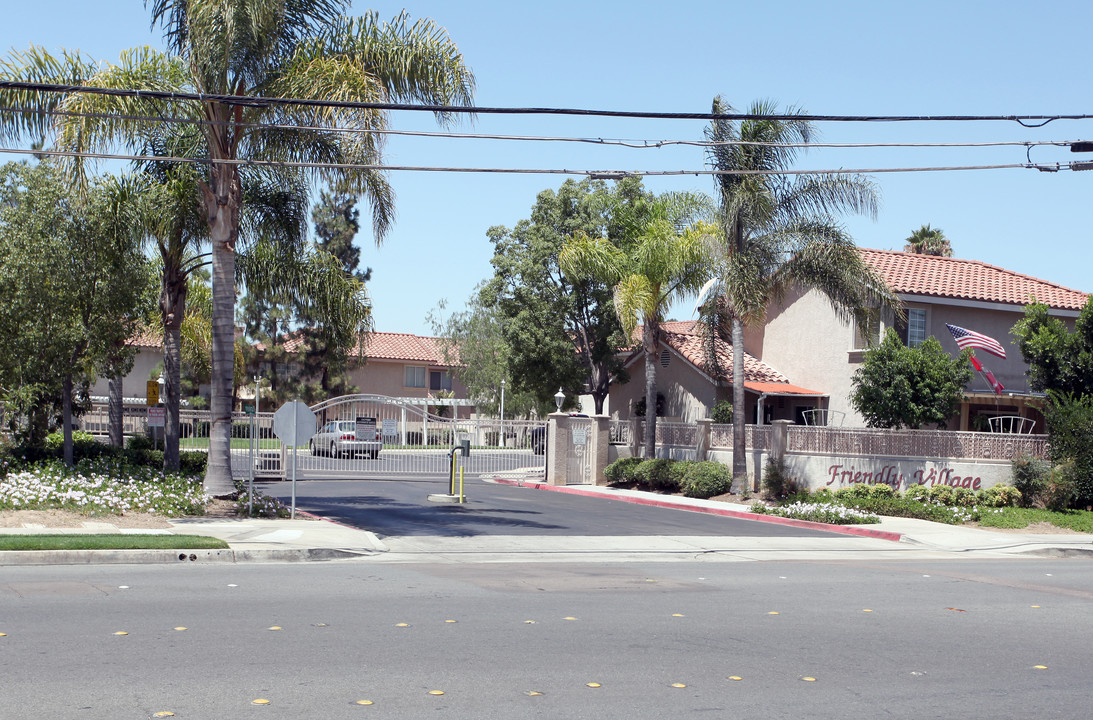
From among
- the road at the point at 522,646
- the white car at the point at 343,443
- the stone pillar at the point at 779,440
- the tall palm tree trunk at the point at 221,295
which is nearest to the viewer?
the road at the point at 522,646

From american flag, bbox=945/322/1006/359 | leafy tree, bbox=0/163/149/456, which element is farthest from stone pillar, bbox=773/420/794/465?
leafy tree, bbox=0/163/149/456

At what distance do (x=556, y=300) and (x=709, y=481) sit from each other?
37.1 ft

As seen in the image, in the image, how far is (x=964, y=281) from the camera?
3005cm

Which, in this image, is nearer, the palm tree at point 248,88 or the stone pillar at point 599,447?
the palm tree at point 248,88

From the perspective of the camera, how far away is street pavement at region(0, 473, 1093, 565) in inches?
551

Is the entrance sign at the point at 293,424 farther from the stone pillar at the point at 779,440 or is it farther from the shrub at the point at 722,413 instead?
the shrub at the point at 722,413

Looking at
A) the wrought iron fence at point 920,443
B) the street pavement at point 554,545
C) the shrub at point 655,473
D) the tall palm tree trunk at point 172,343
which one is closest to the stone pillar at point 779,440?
the wrought iron fence at point 920,443

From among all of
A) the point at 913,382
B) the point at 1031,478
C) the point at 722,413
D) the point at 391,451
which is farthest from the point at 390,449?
the point at 1031,478

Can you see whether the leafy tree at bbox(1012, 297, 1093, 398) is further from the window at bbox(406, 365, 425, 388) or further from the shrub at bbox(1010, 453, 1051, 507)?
the window at bbox(406, 365, 425, 388)

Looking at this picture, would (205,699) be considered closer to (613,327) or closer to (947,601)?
(947,601)

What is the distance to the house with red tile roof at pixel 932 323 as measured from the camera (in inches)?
1103

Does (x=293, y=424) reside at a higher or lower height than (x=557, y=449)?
higher

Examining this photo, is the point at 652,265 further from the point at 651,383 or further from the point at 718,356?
the point at 718,356

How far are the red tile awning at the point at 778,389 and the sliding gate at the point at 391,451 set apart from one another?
719 centimetres
